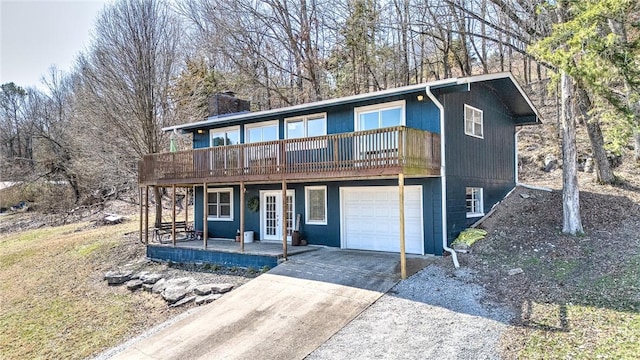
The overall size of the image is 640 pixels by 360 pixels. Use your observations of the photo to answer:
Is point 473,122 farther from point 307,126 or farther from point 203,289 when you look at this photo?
point 203,289

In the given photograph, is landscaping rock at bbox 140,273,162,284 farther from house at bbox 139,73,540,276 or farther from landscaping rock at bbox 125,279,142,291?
house at bbox 139,73,540,276

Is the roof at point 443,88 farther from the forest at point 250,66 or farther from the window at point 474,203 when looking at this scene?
the window at point 474,203

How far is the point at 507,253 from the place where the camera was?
9797 millimetres

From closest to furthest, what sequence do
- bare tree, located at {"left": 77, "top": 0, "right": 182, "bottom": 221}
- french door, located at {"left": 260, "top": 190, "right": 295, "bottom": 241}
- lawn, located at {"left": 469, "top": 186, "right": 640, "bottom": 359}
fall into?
lawn, located at {"left": 469, "top": 186, "right": 640, "bottom": 359} < french door, located at {"left": 260, "top": 190, "right": 295, "bottom": 241} < bare tree, located at {"left": 77, "top": 0, "right": 182, "bottom": 221}

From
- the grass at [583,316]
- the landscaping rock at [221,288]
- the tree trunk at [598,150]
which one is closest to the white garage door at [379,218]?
the grass at [583,316]

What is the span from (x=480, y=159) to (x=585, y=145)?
29.8 feet

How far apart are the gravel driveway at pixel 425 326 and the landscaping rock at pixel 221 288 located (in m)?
3.87

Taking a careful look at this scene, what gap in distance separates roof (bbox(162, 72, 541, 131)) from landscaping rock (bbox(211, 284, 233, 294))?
5.96 metres

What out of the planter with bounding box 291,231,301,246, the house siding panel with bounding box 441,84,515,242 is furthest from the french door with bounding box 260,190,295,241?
the house siding panel with bounding box 441,84,515,242

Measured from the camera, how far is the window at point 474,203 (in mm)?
12195

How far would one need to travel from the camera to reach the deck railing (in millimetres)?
9258

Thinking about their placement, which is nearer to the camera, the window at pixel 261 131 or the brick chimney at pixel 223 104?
the window at pixel 261 131

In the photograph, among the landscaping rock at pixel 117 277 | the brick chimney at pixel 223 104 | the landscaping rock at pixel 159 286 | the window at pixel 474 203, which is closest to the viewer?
the landscaping rock at pixel 159 286

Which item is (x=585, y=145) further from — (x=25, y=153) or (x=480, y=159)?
(x=25, y=153)
